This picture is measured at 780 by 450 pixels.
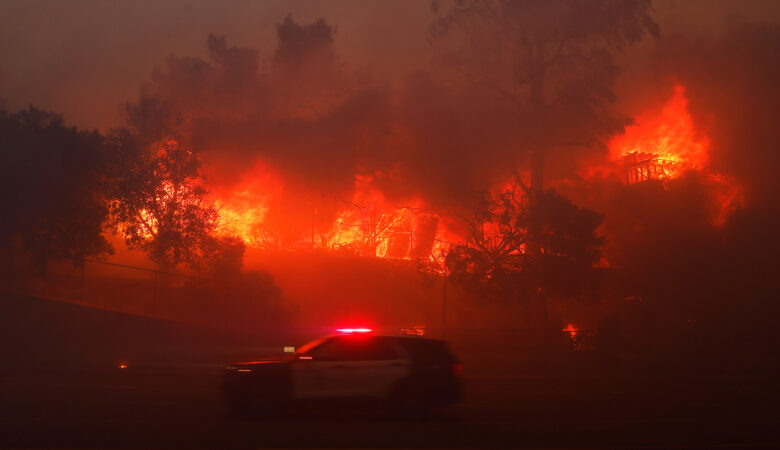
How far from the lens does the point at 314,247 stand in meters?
47.5

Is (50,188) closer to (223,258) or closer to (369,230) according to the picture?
(223,258)

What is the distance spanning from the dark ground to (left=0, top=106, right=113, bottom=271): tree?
41.3 feet

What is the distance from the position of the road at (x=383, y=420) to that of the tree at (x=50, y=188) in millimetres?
17306

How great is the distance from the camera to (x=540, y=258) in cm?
3198

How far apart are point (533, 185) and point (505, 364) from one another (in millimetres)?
17873

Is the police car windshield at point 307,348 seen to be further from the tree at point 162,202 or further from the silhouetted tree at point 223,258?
the tree at point 162,202

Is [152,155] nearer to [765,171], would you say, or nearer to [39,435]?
[39,435]

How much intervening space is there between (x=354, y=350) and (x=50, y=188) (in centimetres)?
2692

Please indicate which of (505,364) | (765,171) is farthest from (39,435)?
(765,171)

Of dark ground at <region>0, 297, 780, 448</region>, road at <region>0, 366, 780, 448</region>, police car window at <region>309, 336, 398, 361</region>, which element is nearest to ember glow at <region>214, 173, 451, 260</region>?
dark ground at <region>0, 297, 780, 448</region>

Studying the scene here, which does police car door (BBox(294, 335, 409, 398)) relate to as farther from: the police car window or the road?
the road

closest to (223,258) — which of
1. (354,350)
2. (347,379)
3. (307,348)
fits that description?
(307,348)

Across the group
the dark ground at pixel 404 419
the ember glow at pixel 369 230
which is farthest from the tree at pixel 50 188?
the dark ground at pixel 404 419

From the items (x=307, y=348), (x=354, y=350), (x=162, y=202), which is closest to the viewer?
(x=354, y=350)
